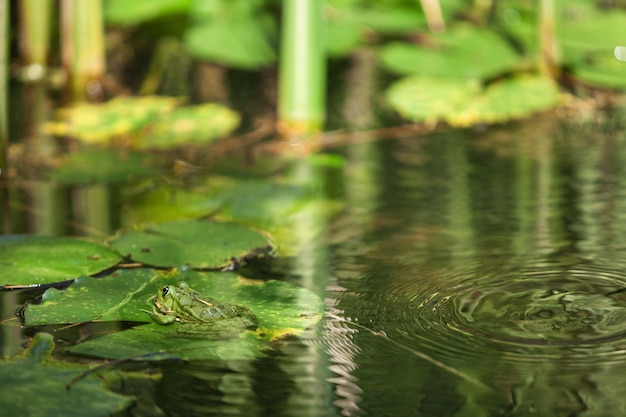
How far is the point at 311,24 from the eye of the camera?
110 inches

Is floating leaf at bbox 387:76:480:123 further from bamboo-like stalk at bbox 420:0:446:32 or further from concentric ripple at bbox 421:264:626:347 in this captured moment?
concentric ripple at bbox 421:264:626:347

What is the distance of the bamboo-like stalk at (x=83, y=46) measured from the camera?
3.35 m

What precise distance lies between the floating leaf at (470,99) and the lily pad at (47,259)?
132 centimetres

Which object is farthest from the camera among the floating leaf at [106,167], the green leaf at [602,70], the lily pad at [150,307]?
the green leaf at [602,70]

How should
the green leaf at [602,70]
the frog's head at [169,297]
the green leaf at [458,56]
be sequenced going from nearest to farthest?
the frog's head at [169,297] < the green leaf at [602,70] < the green leaf at [458,56]

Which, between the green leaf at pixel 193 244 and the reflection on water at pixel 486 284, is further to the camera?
the green leaf at pixel 193 244

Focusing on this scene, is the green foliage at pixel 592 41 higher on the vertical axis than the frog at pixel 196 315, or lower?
higher

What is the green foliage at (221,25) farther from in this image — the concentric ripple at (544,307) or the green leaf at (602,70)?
the concentric ripple at (544,307)

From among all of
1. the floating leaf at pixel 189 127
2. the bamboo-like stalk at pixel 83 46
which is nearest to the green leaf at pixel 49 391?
the floating leaf at pixel 189 127

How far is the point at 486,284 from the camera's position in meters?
1.83

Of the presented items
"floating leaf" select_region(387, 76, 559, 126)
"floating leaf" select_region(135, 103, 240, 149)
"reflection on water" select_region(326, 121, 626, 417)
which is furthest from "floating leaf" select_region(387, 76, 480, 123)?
"floating leaf" select_region(135, 103, 240, 149)

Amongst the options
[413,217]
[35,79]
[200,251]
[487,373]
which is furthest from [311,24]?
[487,373]

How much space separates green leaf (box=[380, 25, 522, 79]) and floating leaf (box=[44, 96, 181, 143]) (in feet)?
2.55

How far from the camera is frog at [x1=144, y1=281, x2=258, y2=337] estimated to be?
5.33ft
